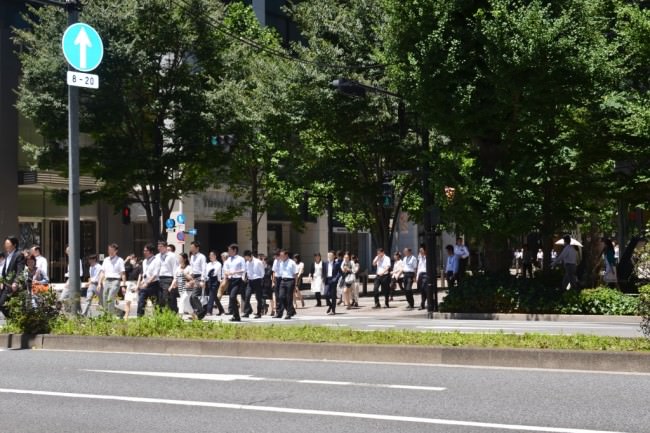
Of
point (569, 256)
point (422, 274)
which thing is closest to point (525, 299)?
point (569, 256)

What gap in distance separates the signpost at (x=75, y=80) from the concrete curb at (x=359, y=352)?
1.13 m

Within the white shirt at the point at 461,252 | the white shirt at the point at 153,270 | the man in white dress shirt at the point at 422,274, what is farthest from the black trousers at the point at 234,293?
the white shirt at the point at 461,252

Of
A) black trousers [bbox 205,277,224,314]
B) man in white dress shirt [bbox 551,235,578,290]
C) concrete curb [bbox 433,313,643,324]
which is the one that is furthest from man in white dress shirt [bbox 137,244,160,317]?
man in white dress shirt [bbox 551,235,578,290]

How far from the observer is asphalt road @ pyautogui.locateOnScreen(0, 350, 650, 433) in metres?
7.69

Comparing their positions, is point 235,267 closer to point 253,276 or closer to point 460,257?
point 253,276

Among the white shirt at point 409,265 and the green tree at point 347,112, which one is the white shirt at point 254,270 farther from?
the green tree at point 347,112

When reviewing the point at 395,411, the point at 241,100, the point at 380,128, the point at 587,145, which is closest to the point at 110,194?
the point at 241,100

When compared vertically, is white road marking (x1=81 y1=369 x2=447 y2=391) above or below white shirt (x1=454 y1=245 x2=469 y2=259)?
below

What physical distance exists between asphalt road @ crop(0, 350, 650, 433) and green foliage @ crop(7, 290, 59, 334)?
2581mm

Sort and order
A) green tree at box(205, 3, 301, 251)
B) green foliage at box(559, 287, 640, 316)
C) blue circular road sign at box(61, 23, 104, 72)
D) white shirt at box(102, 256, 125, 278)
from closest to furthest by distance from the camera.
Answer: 1. blue circular road sign at box(61, 23, 104, 72)
2. white shirt at box(102, 256, 125, 278)
3. green foliage at box(559, 287, 640, 316)
4. green tree at box(205, 3, 301, 251)

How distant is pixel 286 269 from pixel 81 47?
940 centimetres

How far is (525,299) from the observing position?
22.6 metres

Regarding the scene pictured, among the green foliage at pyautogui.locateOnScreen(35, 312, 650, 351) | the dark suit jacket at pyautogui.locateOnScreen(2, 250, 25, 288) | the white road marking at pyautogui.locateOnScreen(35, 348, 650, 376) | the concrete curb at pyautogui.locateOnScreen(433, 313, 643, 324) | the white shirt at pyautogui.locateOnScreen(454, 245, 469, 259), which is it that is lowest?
the concrete curb at pyautogui.locateOnScreen(433, 313, 643, 324)

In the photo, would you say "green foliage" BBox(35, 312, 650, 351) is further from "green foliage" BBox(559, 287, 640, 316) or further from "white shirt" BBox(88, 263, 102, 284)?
"green foliage" BBox(559, 287, 640, 316)
